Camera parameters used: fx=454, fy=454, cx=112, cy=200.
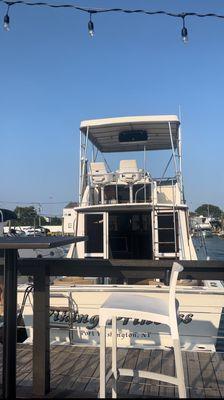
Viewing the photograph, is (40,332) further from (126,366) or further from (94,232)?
(94,232)

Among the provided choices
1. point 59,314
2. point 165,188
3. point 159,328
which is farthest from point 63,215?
point 159,328

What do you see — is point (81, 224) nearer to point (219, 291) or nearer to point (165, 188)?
point (165, 188)

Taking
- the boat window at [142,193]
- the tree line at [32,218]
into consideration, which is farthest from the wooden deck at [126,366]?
the boat window at [142,193]

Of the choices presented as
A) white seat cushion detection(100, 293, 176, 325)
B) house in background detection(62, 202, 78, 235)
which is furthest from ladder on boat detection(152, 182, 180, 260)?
white seat cushion detection(100, 293, 176, 325)

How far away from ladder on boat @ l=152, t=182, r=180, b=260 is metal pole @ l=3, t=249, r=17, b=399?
20.4ft

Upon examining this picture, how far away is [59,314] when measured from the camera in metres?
6.88

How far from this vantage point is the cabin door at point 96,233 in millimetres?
9596

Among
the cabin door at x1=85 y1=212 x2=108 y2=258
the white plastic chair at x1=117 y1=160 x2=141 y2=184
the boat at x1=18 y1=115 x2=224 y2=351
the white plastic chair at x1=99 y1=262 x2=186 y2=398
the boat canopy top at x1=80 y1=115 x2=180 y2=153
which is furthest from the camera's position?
the white plastic chair at x1=117 y1=160 x2=141 y2=184

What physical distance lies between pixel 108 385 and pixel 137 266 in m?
1.01

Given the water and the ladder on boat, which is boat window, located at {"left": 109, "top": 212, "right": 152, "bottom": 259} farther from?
the water

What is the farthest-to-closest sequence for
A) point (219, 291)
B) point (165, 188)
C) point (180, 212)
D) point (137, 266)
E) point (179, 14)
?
1. point (165, 188)
2. point (180, 212)
3. point (219, 291)
4. point (179, 14)
5. point (137, 266)

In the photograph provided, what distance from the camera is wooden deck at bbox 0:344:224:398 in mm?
3302

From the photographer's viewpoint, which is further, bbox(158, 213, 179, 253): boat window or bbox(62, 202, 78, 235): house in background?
bbox(62, 202, 78, 235): house in background

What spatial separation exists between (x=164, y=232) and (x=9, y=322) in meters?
6.62
